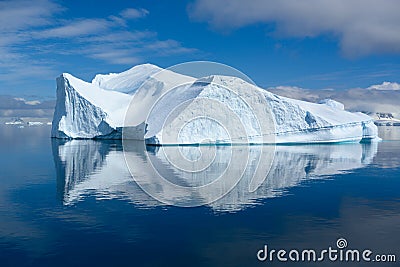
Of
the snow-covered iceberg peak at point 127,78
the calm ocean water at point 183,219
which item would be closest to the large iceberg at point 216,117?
the snow-covered iceberg peak at point 127,78

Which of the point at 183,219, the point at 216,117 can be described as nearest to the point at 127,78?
the point at 216,117

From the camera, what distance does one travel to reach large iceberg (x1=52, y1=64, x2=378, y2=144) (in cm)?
2748

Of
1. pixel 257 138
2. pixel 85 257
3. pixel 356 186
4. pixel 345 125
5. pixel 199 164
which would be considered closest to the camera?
pixel 85 257

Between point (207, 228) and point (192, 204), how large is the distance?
2.20 metres

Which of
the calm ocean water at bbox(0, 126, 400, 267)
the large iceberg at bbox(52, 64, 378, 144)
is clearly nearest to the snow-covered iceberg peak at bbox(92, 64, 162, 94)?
the large iceberg at bbox(52, 64, 378, 144)

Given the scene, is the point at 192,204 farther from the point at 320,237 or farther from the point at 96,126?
the point at 96,126

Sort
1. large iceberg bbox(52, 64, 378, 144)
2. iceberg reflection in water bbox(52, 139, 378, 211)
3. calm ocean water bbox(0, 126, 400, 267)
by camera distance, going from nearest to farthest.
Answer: calm ocean water bbox(0, 126, 400, 267), iceberg reflection in water bbox(52, 139, 378, 211), large iceberg bbox(52, 64, 378, 144)

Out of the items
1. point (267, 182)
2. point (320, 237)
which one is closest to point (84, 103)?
point (267, 182)

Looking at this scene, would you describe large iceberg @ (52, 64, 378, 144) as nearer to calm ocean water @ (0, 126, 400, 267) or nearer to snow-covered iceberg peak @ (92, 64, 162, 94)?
snow-covered iceberg peak @ (92, 64, 162, 94)

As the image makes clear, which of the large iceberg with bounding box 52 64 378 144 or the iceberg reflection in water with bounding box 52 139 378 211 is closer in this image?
the iceberg reflection in water with bounding box 52 139 378 211

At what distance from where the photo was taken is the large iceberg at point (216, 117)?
2748cm

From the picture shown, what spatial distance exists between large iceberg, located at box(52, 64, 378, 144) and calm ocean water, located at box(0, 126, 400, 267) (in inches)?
448

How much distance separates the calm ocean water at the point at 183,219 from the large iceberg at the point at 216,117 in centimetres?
1138

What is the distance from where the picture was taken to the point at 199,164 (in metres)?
18.6
